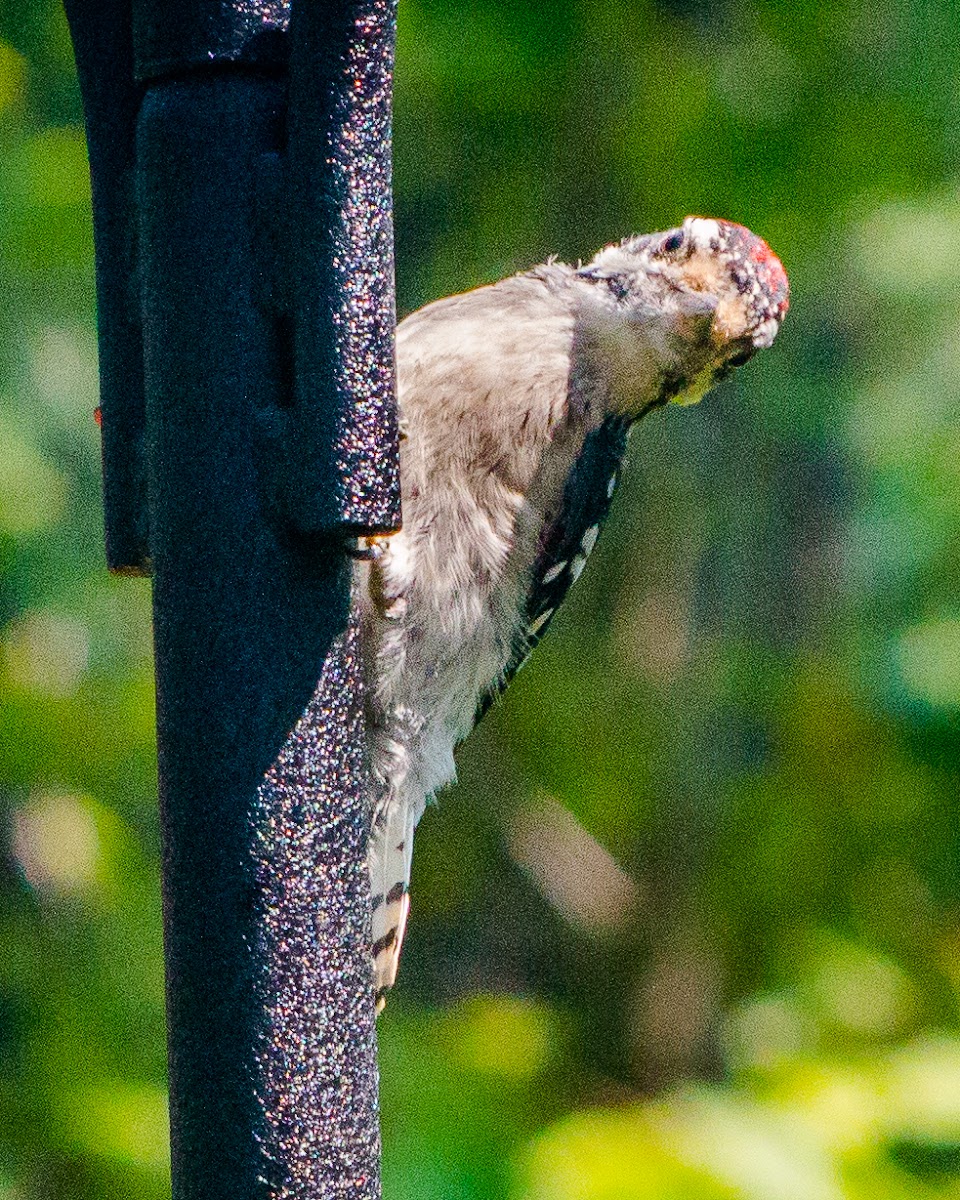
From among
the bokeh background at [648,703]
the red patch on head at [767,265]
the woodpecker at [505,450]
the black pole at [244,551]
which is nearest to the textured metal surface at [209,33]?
the black pole at [244,551]

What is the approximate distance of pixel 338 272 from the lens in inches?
54.6

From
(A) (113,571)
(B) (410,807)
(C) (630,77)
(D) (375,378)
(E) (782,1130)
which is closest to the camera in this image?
(D) (375,378)

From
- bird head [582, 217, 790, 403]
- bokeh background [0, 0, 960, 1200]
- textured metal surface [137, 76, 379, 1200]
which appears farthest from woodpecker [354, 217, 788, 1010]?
textured metal surface [137, 76, 379, 1200]

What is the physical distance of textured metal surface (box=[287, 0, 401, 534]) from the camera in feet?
4.56

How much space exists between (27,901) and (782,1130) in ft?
7.75

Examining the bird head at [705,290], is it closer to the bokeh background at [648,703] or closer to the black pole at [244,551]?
the bokeh background at [648,703]

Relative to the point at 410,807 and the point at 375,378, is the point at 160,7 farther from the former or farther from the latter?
the point at 410,807

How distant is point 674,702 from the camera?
5.44 meters

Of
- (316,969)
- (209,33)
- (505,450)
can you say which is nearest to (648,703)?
(505,450)

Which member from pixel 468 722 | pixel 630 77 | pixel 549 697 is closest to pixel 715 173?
pixel 630 77

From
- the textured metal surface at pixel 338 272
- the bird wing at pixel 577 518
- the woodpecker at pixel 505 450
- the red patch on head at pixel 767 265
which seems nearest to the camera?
the textured metal surface at pixel 338 272

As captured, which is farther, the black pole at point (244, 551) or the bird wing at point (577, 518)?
the bird wing at point (577, 518)

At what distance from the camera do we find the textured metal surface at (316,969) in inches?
57.7

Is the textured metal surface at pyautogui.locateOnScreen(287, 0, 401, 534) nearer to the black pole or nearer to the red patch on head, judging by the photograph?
the black pole
